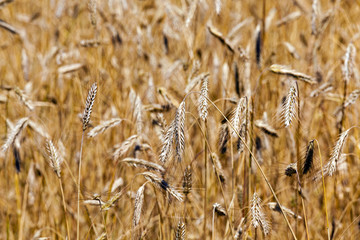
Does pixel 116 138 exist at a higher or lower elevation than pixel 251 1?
lower

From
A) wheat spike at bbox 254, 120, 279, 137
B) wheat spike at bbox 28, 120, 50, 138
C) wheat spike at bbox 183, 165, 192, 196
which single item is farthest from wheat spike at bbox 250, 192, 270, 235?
wheat spike at bbox 28, 120, 50, 138

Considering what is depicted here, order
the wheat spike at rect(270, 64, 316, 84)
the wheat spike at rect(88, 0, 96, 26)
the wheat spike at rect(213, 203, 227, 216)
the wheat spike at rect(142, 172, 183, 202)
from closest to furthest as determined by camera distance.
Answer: the wheat spike at rect(142, 172, 183, 202) < the wheat spike at rect(213, 203, 227, 216) < the wheat spike at rect(270, 64, 316, 84) < the wheat spike at rect(88, 0, 96, 26)

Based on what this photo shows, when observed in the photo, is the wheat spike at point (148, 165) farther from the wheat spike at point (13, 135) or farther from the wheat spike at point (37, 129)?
the wheat spike at point (37, 129)

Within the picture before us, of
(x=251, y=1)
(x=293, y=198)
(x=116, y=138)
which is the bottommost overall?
(x=293, y=198)

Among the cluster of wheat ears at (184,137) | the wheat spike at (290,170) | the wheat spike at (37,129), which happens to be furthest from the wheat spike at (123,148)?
the wheat spike at (290,170)

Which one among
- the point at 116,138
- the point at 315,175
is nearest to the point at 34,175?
the point at 116,138

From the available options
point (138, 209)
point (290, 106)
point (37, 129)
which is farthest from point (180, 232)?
point (37, 129)

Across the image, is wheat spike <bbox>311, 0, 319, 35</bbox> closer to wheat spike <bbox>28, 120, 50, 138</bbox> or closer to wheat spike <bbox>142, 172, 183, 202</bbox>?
wheat spike <bbox>142, 172, 183, 202</bbox>

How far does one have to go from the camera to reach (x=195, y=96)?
2.14 metres

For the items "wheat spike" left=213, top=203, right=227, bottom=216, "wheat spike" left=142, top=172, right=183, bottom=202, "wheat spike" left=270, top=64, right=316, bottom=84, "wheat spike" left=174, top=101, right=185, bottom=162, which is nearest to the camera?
"wheat spike" left=174, top=101, right=185, bottom=162

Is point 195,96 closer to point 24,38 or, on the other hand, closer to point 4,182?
point 4,182

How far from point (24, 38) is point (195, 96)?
206 centimetres

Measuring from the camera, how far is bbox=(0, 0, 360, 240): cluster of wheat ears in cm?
149

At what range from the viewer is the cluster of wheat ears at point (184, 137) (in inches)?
58.8
